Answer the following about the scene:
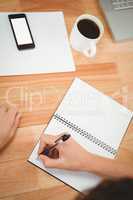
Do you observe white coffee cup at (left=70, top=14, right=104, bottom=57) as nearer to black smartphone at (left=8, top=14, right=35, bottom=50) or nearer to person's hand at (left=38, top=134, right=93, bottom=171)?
black smartphone at (left=8, top=14, right=35, bottom=50)

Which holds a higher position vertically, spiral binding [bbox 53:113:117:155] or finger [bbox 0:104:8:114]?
finger [bbox 0:104:8:114]

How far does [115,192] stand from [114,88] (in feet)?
1.59

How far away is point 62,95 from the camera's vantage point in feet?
3.10

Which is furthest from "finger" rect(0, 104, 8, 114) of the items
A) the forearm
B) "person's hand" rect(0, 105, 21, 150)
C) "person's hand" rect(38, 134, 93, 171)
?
the forearm

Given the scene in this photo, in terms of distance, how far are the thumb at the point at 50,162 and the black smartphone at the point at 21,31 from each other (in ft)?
1.02

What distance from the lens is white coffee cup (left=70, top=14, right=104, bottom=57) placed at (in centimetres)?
97

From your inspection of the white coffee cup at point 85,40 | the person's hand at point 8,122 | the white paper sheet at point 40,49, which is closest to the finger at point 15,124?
the person's hand at point 8,122

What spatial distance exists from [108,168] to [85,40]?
35cm

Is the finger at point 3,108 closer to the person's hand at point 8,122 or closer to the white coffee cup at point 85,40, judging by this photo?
the person's hand at point 8,122

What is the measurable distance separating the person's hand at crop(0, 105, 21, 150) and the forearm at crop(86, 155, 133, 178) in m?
0.21

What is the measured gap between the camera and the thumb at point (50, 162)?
0.83 meters

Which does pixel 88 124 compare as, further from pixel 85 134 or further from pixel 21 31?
pixel 21 31

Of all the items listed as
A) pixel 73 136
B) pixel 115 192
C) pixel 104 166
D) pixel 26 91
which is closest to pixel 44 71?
pixel 26 91

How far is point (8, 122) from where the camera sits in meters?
0.87
